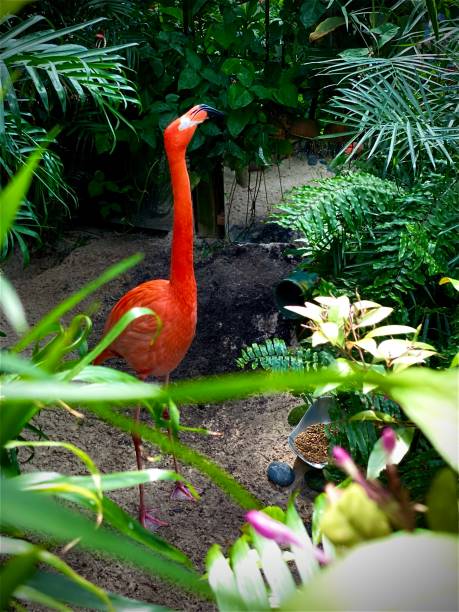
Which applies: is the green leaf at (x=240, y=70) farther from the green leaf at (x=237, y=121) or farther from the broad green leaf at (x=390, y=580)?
the broad green leaf at (x=390, y=580)

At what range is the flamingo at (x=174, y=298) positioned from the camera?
6.76 ft

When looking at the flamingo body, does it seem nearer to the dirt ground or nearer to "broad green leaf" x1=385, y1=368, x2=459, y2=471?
the dirt ground

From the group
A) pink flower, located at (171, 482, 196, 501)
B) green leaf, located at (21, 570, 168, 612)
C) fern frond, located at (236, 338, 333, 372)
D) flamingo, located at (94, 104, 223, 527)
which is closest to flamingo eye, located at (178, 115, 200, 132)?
flamingo, located at (94, 104, 223, 527)

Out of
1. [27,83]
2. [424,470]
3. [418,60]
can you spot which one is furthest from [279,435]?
[27,83]

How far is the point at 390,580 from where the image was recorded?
0.35 meters

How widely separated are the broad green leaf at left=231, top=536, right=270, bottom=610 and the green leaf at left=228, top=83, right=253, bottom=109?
2.84 meters

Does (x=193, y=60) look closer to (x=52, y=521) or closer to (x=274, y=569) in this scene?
(x=274, y=569)

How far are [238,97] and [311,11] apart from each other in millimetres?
498

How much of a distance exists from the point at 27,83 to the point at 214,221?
140cm

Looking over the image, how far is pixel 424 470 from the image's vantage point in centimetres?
143

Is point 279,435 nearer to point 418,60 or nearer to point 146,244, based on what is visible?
point 418,60

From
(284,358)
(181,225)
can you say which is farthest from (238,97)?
(284,358)

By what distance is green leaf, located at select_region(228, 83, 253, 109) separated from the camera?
3.36 m

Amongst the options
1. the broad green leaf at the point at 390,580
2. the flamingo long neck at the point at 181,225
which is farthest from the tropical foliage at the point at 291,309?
the flamingo long neck at the point at 181,225
